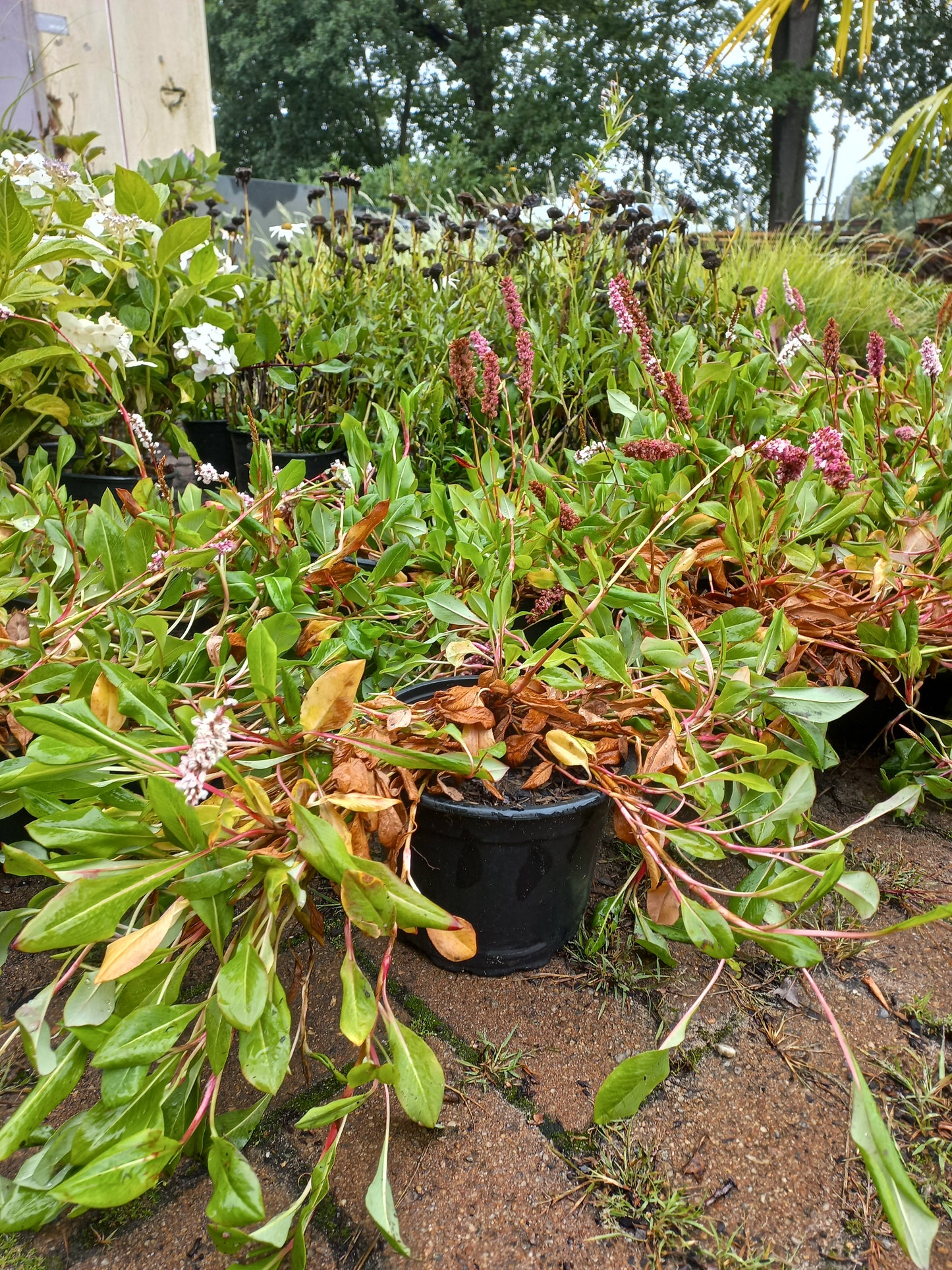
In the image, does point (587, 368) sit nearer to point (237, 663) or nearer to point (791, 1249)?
point (237, 663)

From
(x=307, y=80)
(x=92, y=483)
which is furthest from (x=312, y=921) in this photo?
(x=307, y=80)

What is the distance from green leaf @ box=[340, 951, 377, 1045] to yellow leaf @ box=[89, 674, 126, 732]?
18.0 inches

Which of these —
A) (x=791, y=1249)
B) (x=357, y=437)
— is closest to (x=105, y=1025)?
(x=791, y=1249)

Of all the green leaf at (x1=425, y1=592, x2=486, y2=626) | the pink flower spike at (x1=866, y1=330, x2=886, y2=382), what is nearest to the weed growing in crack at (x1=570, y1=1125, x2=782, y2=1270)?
the green leaf at (x1=425, y1=592, x2=486, y2=626)

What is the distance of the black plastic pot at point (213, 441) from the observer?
289cm

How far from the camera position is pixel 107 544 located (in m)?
1.35

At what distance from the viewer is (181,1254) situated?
873mm

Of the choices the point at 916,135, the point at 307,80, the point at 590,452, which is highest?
the point at 307,80

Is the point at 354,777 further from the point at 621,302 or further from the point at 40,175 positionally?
the point at 40,175

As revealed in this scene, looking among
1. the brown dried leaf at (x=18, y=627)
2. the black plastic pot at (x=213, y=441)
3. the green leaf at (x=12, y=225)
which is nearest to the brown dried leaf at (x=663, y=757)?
the brown dried leaf at (x=18, y=627)

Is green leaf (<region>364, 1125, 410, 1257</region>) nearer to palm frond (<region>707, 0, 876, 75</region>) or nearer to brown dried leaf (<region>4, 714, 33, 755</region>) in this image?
brown dried leaf (<region>4, 714, 33, 755</region>)

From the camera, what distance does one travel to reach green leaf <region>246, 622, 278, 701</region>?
3.16 ft

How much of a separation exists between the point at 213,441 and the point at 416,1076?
99.3 inches

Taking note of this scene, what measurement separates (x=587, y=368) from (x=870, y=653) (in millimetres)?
1605
